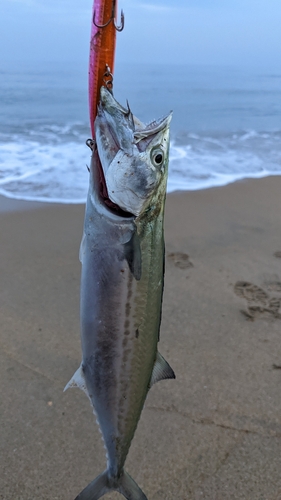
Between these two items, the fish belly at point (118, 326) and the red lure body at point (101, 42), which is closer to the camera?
the red lure body at point (101, 42)

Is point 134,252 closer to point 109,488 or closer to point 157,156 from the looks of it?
point 157,156

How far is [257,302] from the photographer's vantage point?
4484 mm

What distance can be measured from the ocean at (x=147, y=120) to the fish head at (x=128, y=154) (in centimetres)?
440

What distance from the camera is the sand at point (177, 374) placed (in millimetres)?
2678

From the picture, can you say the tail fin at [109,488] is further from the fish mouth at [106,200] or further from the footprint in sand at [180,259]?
the footprint in sand at [180,259]

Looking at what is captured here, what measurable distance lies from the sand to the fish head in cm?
185

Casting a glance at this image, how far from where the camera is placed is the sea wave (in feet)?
25.2

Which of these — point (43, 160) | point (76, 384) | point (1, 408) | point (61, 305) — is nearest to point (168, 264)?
point (61, 305)

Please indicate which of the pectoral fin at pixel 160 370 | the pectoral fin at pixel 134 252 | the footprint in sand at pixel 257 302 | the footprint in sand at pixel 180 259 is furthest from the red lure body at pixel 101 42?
the footprint in sand at pixel 180 259

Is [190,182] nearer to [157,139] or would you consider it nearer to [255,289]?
[255,289]

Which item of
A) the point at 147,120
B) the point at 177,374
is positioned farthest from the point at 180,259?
the point at 147,120

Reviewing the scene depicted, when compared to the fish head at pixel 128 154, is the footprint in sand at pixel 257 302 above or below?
below

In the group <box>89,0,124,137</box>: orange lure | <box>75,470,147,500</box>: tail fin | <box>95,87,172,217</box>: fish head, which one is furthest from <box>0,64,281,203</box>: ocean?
<box>75,470,147,500</box>: tail fin

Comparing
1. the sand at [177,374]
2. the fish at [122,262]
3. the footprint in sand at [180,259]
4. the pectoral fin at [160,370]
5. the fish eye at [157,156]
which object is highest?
the fish eye at [157,156]
